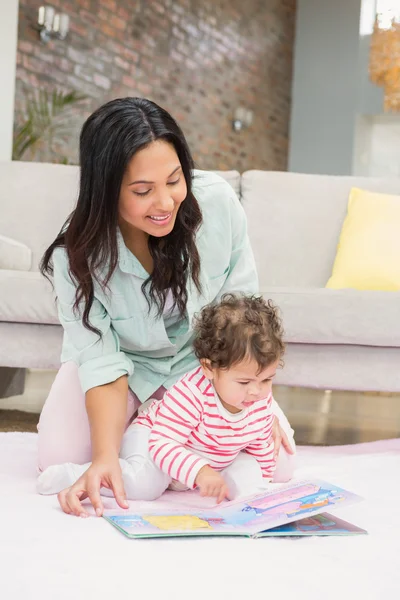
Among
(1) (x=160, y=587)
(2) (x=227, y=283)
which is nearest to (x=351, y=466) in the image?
(2) (x=227, y=283)

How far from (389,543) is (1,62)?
3630mm

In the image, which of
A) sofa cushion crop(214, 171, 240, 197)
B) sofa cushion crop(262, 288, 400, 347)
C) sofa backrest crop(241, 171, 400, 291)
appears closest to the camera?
sofa cushion crop(262, 288, 400, 347)

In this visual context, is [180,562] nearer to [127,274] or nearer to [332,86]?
[127,274]

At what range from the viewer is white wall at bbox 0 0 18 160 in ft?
14.2

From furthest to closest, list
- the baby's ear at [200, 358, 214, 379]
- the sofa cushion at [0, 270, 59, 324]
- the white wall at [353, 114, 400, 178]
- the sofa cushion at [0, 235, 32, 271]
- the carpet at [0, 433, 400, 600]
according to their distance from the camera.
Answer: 1. the white wall at [353, 114, 400, 178]
2. the sofa cushion at [0, 235, 32, 271]
3. the sofa cushion at [0, 270, 59, 324]
4. the baby's ear at [200, 358, 214, 379]
5. the carpet at [0, 433, 400, 600]

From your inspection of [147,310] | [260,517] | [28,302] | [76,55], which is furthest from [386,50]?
[260,517]

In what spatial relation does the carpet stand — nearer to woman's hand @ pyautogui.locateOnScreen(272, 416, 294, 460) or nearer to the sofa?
woman's hand @ pyautogui.locateOnScreen(272, 416, 294, 460)

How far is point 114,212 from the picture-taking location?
154 centimetres

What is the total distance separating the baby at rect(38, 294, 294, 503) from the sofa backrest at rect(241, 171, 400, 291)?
144cm

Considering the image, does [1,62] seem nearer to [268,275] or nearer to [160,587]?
[268,275]

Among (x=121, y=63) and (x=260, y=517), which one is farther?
(x=121, y=63)

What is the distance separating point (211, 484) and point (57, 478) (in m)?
0.32

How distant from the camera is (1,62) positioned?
170 inches

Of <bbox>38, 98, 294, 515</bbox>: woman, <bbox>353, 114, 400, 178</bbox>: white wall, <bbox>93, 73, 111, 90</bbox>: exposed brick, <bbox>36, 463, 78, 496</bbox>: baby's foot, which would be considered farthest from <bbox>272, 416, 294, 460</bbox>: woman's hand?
<bbox>353, 114, 400, 178</bbox>: white wall
